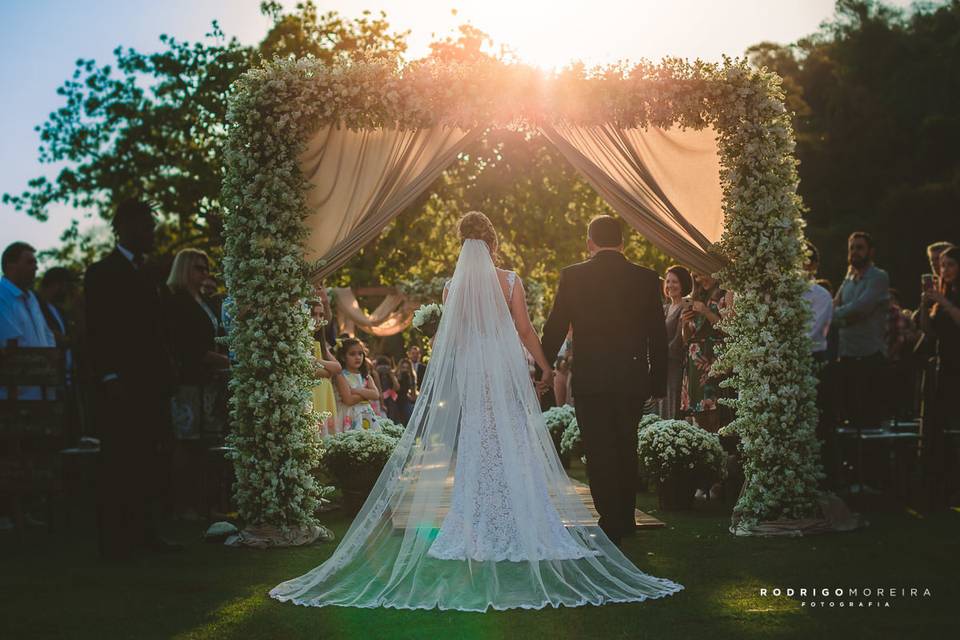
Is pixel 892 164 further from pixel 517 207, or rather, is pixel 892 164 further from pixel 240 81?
pixel 240 81

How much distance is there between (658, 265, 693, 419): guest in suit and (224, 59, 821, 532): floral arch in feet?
8.32

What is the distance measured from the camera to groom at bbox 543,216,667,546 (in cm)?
757

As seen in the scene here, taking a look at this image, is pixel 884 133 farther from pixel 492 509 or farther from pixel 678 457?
pixel 492 509

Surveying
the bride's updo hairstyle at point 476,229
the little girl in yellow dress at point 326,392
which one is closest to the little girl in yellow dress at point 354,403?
the little girl in yellow dress at point 326,392

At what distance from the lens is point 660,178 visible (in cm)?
921

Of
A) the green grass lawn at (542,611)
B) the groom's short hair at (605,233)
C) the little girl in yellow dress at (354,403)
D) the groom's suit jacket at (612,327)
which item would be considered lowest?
the green grass lawn at (542,611)

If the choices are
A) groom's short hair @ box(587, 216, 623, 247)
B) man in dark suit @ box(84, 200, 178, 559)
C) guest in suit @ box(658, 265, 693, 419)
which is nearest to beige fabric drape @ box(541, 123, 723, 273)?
groom's short hair @ box(587, 216, 623, 247)

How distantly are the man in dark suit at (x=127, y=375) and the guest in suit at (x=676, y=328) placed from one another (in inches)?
227

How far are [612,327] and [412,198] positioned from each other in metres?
2.26

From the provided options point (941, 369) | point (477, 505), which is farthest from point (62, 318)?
point (941, 369)

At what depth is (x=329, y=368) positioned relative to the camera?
36.6 feet

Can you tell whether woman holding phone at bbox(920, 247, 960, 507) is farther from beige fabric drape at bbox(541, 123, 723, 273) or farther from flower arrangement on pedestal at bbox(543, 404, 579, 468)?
flower arrangement on pedestal at bbox(543, 404, 579, 468)

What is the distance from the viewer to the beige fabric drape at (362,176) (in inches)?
347

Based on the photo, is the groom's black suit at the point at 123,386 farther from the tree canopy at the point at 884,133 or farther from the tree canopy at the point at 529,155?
the tree canopy at the point at 884,133
